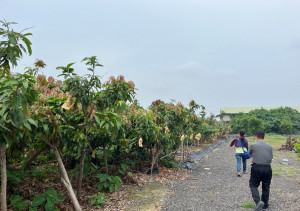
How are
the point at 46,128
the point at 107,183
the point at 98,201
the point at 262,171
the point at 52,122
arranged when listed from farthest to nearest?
the point at 107,183, the point at 98,201, the point at 262,171, the point at 52,122, the point at 46,128

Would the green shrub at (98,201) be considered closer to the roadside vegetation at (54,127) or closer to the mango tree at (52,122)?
the roadside vegetation at (54,127)

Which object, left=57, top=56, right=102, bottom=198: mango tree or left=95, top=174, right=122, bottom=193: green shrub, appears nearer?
left=57, top=56, right=102, bottom=198: mango tree

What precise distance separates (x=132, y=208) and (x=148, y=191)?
1.44 metres

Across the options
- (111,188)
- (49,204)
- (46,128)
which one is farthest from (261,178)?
(46,128)

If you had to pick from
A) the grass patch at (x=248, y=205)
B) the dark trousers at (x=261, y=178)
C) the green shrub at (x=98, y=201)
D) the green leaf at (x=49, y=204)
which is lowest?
the grass patch at (x=248, y=205)

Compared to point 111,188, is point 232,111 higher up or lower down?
higher up

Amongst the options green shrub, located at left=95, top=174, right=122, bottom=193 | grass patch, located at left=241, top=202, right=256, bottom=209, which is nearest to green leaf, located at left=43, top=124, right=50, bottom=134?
green shrub, located at left=95, top=174, right=122, bottom=193

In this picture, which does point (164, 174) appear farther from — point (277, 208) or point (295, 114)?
point (295, 114)

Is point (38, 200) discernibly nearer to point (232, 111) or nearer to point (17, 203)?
point (17, 203)

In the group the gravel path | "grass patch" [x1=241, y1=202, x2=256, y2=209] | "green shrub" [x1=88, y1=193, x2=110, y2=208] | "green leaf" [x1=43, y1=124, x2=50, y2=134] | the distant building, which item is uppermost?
the distant building

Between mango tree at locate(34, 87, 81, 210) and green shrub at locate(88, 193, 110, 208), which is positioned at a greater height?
mango tree at locate(34, 87, 81, 210)

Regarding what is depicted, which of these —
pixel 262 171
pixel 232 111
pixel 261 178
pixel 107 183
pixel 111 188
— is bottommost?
pixel 111 188

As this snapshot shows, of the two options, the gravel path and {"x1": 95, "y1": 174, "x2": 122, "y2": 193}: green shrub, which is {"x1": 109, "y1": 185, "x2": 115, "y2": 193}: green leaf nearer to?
{"x1": 95, "y1": 174, "x2": 122, "y2": 193}: green shrub

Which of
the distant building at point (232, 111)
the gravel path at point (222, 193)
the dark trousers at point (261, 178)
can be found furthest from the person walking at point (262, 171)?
the distant building at point (232, 111)
